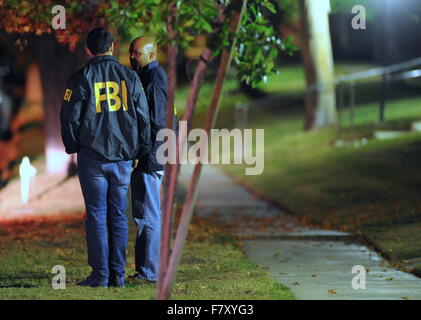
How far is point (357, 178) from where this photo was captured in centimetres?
1582

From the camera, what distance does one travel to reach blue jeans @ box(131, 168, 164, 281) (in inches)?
307

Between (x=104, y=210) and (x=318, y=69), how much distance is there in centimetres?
1850

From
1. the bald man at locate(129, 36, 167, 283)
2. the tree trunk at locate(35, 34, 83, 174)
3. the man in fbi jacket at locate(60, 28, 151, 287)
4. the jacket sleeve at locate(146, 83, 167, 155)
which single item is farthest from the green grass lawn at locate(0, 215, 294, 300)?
the tree trunk at locate(35, 34, 83, 174)

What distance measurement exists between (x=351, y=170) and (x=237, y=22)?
34.8 ft

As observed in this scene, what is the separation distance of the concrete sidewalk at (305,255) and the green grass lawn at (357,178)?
1.20 ft

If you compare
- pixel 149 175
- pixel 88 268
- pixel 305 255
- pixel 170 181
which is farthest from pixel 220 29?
pixel 305 255

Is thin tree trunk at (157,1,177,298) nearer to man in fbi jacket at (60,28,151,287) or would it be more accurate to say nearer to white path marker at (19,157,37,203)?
man in fbi jacket at (60,28,151,287)

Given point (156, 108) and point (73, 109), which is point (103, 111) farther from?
point (156, 108)

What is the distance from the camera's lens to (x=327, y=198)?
14.8 meters

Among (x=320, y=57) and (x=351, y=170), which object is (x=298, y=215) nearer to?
(x=351, y=170)

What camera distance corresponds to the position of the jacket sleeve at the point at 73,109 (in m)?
7.14

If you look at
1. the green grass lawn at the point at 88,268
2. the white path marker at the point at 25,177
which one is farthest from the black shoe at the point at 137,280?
the white path marker at the point at 25,177

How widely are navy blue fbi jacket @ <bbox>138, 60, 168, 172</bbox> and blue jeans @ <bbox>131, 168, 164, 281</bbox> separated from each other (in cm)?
9

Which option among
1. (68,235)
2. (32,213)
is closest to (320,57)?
(32,213)
